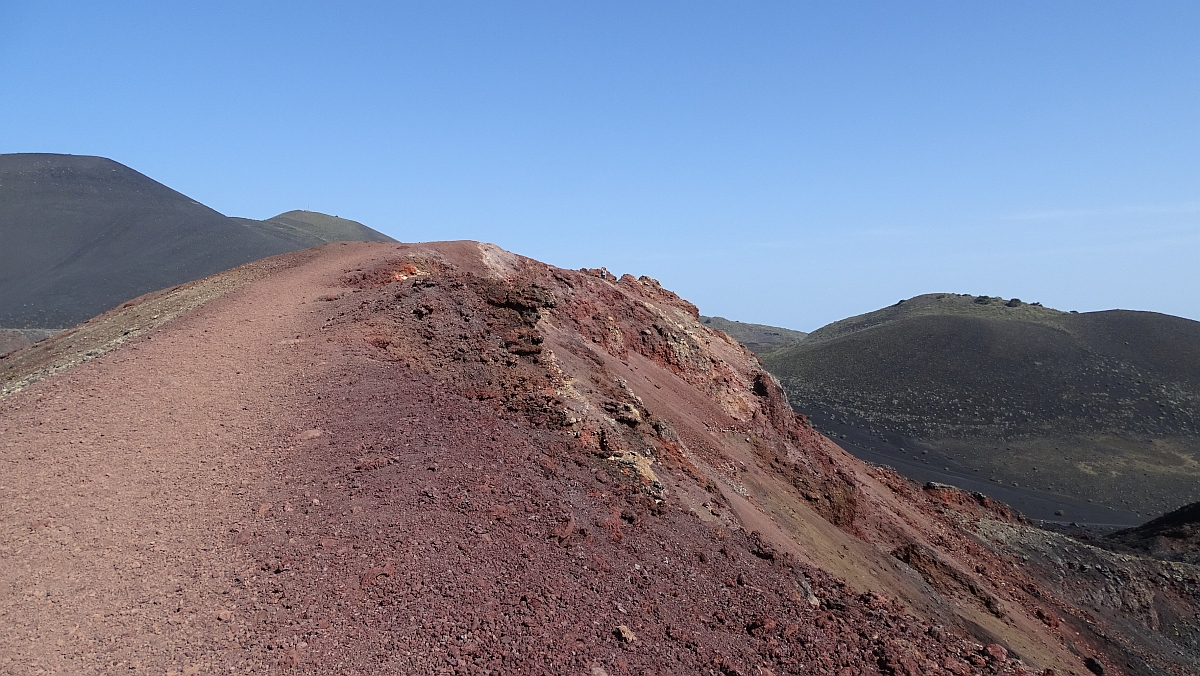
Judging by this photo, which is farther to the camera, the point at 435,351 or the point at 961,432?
the point at 961,432

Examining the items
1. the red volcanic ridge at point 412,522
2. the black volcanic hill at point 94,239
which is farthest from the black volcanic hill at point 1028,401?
the black volcanic hill at point 94,239

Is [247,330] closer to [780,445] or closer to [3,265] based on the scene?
[780,445]

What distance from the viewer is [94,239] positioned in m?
64.4

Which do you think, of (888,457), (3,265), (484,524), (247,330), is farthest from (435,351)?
(3,265)

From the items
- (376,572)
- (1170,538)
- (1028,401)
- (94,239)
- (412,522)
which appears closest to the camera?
(376,572)

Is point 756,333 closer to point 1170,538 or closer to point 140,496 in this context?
A: point 1170,538

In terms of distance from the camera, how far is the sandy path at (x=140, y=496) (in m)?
4.88

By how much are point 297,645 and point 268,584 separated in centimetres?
87

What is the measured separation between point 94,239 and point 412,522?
7565 cm

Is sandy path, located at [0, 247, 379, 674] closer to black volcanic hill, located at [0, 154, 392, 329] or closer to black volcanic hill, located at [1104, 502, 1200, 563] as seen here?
black volcanic hill, located at [1104, 502, 1200, 563]

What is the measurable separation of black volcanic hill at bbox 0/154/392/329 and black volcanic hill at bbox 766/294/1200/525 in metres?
57.5

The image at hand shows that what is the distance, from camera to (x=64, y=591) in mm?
5312

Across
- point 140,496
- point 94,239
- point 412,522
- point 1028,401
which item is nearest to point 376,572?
point 412,522

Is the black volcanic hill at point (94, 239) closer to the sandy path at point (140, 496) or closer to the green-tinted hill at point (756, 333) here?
the sandy path at point (140, 496)
